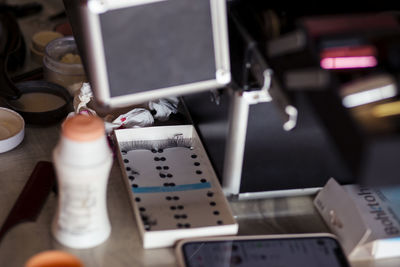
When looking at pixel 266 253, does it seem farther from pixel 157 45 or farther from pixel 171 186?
pixel 157 45

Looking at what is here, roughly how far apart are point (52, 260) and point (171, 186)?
0.71 feet

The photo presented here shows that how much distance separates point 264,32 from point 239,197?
0.83 feet

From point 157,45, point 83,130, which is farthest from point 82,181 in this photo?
point 157,45

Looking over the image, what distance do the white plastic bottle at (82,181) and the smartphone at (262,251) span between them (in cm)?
11

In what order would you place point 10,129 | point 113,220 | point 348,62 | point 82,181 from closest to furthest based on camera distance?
point 348,62 → point 82,181 → point 113,220 → point 10,129

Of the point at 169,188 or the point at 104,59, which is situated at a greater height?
the point at 104,59

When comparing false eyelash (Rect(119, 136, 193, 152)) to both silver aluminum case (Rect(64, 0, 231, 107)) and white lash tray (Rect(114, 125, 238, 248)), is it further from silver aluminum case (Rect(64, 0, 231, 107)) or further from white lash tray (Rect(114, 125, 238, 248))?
silver aluminum case (Rect(64, 0, 231, 107))

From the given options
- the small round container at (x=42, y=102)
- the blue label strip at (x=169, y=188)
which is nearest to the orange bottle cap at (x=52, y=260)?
the blue label strip at (x=169, y=188)

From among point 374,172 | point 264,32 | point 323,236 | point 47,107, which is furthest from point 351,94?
point 47,107

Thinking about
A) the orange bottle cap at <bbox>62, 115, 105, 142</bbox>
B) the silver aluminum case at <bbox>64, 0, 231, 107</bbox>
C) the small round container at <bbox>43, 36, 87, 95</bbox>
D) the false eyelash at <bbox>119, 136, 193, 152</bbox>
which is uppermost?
the silver aluminum case at <bbox>64, 0, 231, 107</bbox>

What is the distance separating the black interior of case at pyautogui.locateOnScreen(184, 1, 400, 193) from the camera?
46 centimetres

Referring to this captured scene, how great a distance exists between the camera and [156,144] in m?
0.85

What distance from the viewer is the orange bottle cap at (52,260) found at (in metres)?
0.60

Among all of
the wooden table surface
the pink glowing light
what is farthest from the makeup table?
the pink glowing light
